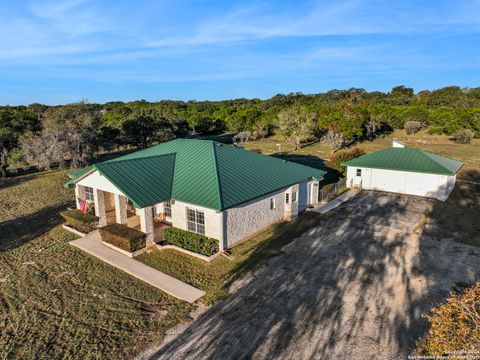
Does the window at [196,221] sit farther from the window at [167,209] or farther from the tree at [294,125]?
the tree at [294,125]

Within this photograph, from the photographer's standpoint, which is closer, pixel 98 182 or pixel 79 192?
pixel 98 182

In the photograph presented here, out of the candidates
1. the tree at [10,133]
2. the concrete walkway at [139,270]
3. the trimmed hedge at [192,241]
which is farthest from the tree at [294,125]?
the concrete walkway at [139,270]

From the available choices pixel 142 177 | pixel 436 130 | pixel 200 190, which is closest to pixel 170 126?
pixel 142 177

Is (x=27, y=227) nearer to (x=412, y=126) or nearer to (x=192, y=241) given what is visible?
(x=192, y=241)

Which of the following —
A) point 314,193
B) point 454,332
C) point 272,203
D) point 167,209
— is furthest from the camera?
point 314,193

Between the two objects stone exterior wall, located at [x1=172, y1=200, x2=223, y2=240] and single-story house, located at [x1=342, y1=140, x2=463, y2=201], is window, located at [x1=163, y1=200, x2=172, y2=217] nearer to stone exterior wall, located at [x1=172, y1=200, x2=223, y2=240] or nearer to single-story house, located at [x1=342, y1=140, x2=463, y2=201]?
stone exterior wall, located at [x1=172, y1=200, x2=223, y2=240]

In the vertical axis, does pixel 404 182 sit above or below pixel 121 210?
below

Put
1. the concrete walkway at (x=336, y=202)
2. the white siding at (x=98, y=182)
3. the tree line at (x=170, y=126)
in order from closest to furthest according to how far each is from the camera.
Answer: the white siding at (x=98, y=182)
the concrete walkway at (x=336, y=202)
the tree line at (x=170, y=126)
